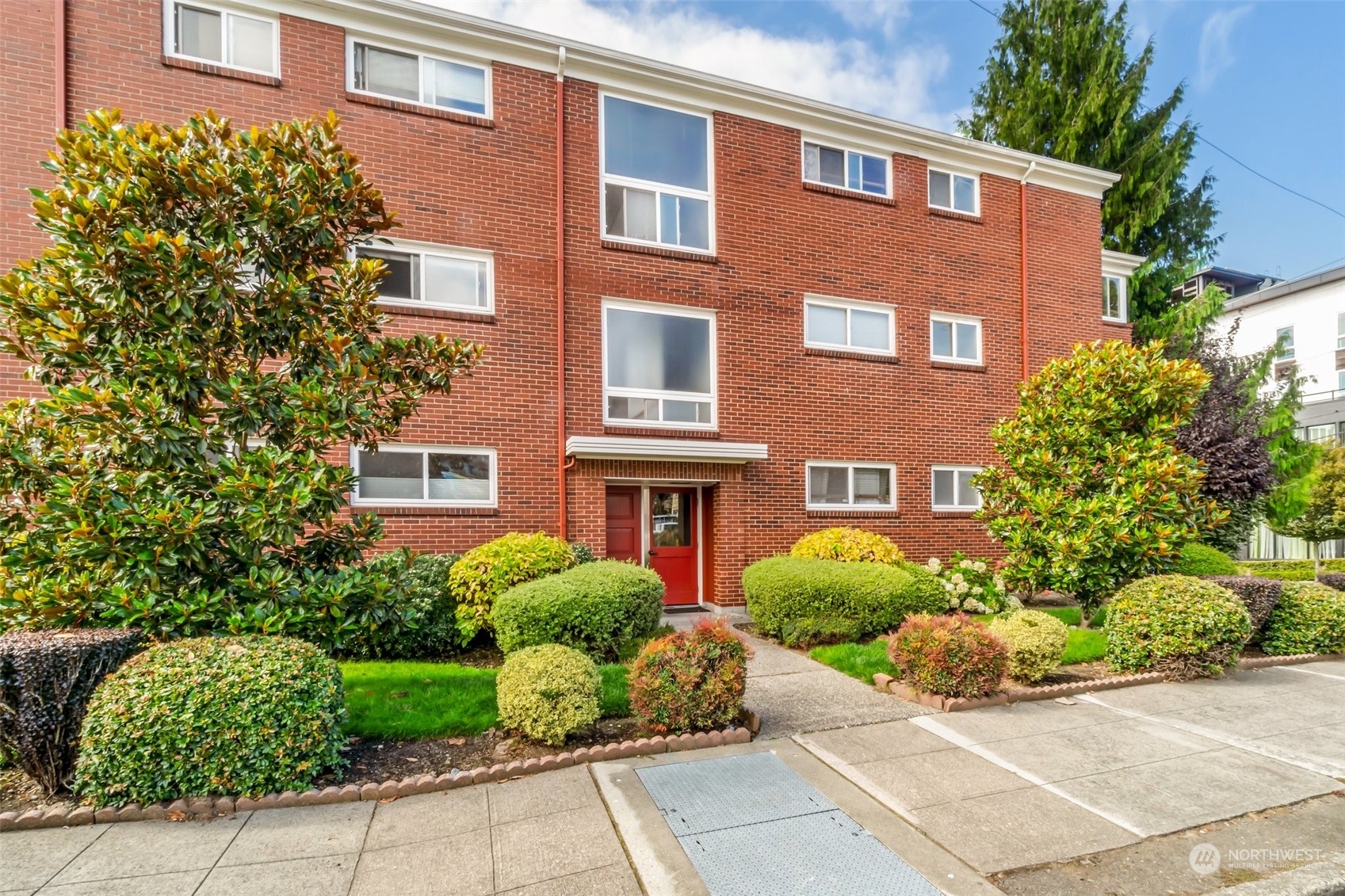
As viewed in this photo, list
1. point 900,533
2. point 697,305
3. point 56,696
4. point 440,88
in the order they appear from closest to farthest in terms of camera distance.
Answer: point 56,696, point 440,88, point 697,305, point 900,533

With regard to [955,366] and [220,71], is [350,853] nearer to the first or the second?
[220,71]

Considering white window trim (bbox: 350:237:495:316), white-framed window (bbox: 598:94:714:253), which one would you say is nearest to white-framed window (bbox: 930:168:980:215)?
white-framed window (bbox: 598:94:714:253)

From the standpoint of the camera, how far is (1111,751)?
16.2 ft

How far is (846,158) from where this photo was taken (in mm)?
12344

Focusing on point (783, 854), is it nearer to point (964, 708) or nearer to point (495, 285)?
point (964, 708)

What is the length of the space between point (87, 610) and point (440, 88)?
8491mm

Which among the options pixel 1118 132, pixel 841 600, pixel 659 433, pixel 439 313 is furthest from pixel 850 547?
pixel 1118 132

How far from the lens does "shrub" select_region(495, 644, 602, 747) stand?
4.71 metres

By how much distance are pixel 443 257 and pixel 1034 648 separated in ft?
29.7

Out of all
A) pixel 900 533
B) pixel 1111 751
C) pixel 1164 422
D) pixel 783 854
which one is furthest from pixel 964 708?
pixel 900 533

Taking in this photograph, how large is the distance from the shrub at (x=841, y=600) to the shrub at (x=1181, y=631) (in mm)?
2183

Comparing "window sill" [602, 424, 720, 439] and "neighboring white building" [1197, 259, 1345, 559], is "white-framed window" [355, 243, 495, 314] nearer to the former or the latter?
"window sill" [602, 424, 720, 439]

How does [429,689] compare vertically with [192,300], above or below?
below

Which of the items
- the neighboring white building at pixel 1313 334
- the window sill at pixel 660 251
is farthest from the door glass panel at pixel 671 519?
the neighboring white building at pixel 1313 334
